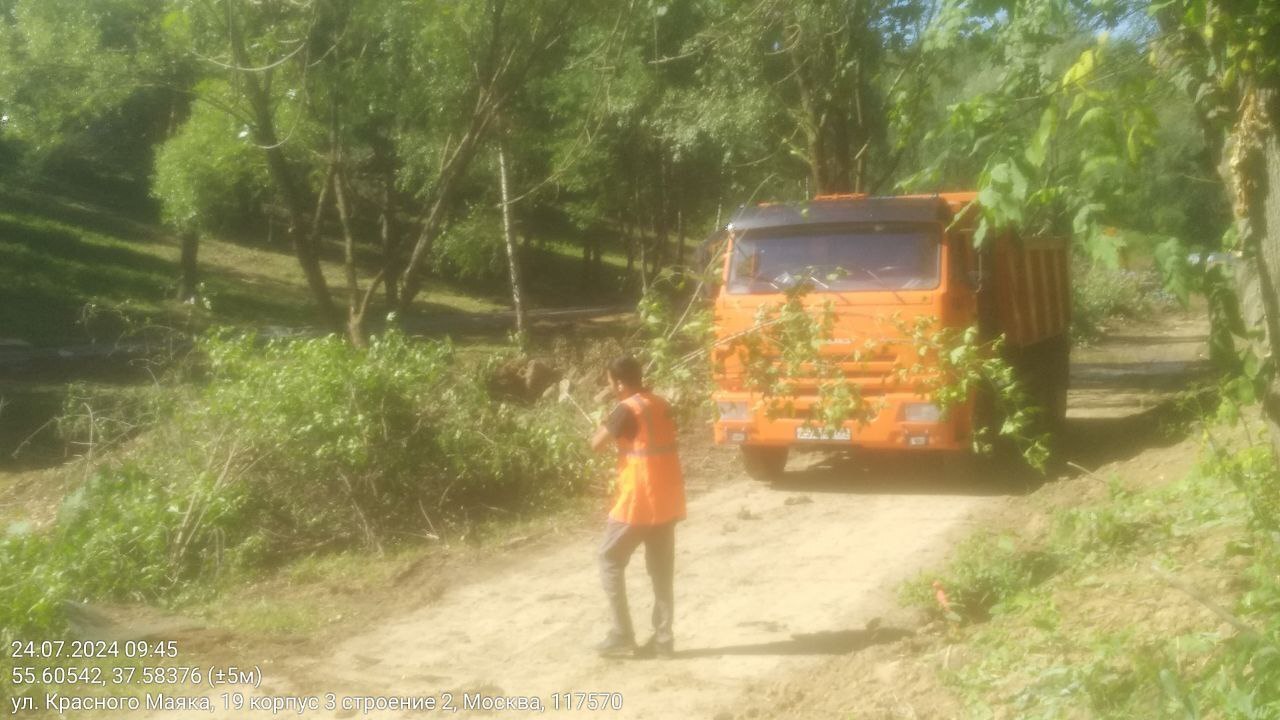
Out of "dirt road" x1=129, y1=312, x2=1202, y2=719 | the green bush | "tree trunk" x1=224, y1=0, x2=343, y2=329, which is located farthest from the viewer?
"tree trunk" x1=224, y1=0, x2=343, y2=329

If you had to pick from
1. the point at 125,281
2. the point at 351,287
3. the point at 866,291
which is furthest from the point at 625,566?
the point at 125,281

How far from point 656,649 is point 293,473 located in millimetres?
3986

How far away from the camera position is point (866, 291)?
11133mm

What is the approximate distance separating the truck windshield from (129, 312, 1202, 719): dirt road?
1953 millimetres

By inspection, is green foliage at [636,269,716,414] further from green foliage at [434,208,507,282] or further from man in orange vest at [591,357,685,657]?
green foliage at [434,208,507,282]

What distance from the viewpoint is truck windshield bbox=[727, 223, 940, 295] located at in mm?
11188

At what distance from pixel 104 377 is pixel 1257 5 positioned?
18793 mm

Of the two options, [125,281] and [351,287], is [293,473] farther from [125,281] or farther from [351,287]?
[125,281]

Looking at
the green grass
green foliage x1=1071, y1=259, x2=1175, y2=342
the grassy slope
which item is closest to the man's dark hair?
the green grass

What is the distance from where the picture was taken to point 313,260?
14.1 m

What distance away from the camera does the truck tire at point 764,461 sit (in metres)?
12.2

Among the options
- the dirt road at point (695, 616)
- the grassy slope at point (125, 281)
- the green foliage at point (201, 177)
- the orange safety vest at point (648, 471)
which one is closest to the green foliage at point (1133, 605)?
the dirt road at point (695, 616)

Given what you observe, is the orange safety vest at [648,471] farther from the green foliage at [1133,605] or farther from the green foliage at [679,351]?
the green foliage at [1133,605]

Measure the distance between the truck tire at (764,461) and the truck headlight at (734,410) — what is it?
56 cm
